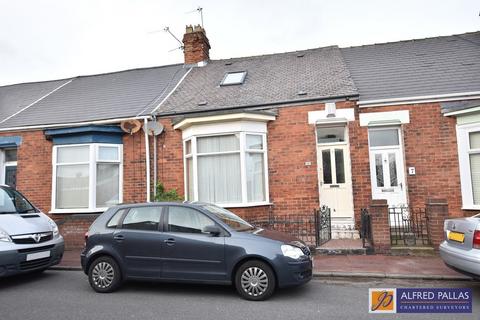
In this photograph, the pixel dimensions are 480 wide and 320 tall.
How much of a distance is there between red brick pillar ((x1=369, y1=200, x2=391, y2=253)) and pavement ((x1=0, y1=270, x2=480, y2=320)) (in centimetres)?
166

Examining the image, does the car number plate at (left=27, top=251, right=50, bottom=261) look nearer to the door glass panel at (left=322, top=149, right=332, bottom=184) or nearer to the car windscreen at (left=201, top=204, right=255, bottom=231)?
the car windscreen at (left=201, top=204, right=255, bottom=231)

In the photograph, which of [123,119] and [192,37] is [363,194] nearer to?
[123,119]

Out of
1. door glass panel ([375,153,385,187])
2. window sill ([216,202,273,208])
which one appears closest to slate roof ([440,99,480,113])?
door glass panel ([375,153,385,187])

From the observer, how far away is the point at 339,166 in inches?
391

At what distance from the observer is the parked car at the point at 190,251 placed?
518 centimetres

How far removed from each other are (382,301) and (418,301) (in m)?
0.52

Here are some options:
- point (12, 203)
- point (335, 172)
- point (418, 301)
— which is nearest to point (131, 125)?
point (12, 203)

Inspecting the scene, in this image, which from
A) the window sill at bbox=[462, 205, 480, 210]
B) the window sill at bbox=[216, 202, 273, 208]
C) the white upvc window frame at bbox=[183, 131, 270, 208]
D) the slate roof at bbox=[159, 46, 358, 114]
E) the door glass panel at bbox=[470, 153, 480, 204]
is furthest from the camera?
the slate roof at bbox=[159, 46, 358, 114]

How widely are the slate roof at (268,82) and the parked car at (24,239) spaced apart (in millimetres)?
4815

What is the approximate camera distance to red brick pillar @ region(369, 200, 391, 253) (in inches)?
306

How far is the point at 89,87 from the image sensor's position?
46.5 ft

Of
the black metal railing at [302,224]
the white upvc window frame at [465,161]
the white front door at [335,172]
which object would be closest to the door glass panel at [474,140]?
the white upvc window frame at [465,161]

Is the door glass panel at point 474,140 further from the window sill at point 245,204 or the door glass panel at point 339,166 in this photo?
the window sill at point 245,204

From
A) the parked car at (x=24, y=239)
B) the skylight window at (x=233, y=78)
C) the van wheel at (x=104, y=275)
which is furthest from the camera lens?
the skylight window at (x=233, y=78)
